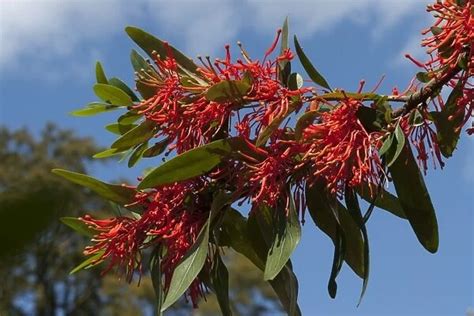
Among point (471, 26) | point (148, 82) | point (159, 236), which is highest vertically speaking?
point (148, 82)

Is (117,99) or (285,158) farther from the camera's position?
(117,99)

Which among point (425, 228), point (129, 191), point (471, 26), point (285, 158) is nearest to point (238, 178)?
point (285, 158)

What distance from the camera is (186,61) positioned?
1382 millimetres

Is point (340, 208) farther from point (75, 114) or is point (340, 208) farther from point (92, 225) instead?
point (75, 114)

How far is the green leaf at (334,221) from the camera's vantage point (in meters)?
1.31

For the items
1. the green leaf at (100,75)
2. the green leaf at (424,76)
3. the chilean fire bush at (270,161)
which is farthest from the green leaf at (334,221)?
the green leaf at (100,75)

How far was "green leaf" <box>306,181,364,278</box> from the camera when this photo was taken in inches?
51.4

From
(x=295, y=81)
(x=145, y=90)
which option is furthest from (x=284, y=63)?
(x=145, y=90)

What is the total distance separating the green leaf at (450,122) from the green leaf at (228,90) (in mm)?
324

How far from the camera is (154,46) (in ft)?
4.72

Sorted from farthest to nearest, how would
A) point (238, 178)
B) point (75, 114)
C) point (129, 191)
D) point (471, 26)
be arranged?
point (75, 114), point (129, 191), point (238, 178), point (471, 26)

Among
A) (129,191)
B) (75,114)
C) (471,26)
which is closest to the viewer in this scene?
(471,26)

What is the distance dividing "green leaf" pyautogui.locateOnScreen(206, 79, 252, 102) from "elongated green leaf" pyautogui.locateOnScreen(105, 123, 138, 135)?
325 millimetres

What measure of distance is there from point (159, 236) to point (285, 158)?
297 mm
